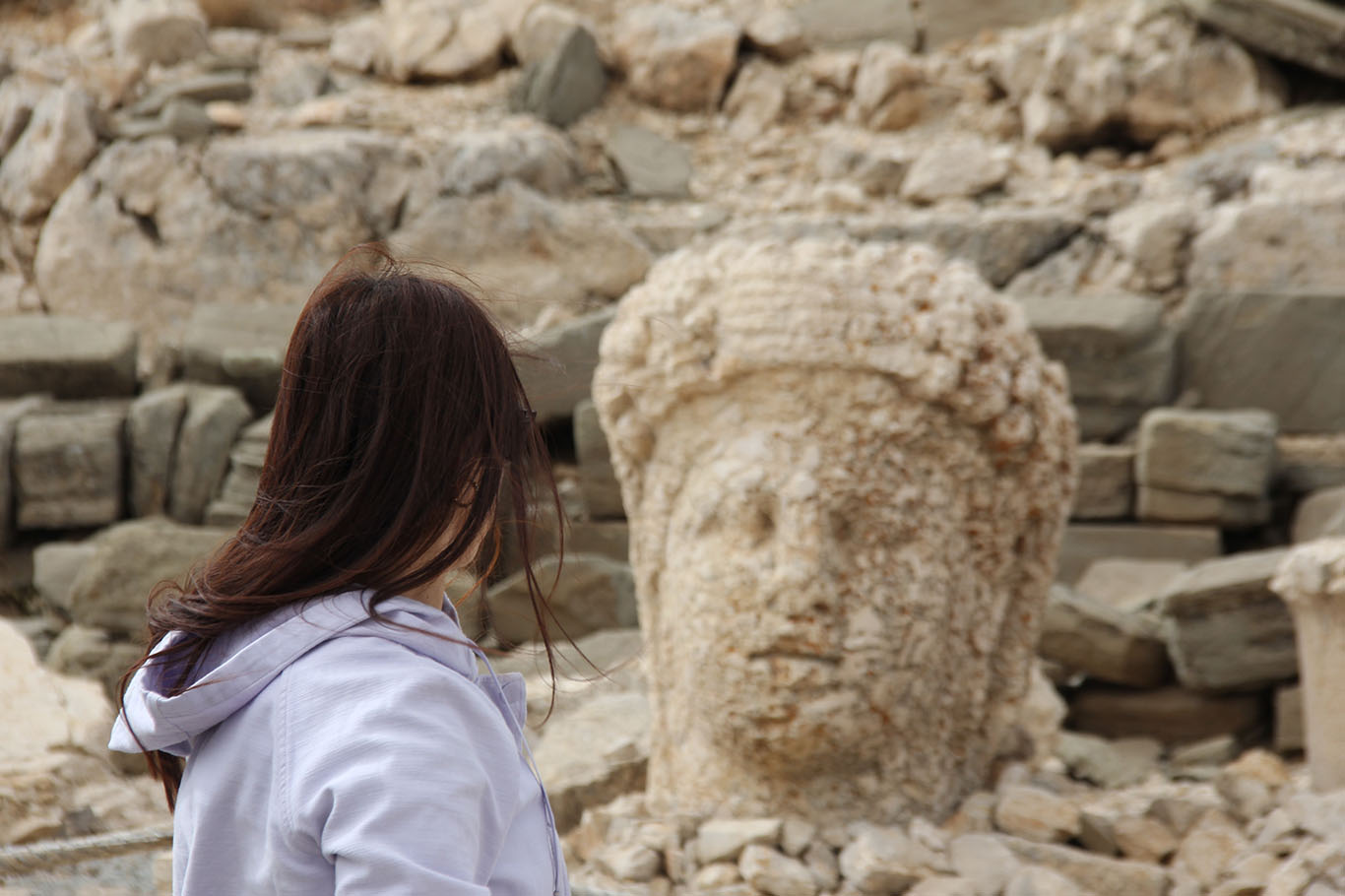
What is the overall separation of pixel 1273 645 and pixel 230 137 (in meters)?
7.58

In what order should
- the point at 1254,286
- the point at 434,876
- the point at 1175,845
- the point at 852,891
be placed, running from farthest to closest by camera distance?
1. the point at 1254,286
2. the point at 1175,845
3. the point at 852,891
4. the point at 434,876

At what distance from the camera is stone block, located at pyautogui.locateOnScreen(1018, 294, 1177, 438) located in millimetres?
6270

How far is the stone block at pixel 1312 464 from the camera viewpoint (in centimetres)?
593

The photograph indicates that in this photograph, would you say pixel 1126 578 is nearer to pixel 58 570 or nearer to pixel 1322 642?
pixel 1322 642

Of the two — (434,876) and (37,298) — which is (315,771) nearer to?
(434,876)

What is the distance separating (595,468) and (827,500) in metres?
3.71

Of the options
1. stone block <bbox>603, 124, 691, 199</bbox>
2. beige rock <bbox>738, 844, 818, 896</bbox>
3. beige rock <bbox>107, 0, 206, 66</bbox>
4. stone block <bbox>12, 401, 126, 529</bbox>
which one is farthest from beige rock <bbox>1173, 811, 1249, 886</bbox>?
beige rock <bbox>107, 0, 206, 66</bbox>

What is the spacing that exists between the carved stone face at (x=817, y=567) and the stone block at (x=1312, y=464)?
148 inches

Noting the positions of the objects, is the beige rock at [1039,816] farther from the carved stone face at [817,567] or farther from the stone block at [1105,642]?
the stone block at [1105,642]

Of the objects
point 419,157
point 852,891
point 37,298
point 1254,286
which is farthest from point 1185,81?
point 37,298

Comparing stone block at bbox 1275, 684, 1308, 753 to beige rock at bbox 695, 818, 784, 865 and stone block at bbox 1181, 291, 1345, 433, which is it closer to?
stone block at bbox 1181, 291, 1345, 433

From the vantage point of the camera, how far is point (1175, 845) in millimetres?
2824

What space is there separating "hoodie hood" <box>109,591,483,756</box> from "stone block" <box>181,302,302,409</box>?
6.07m

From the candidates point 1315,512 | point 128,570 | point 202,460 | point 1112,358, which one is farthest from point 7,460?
point 1315,512
